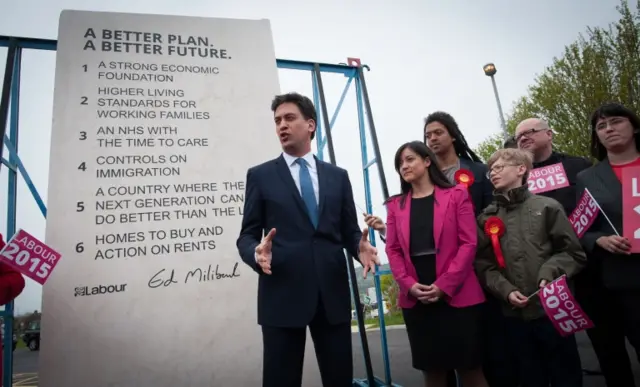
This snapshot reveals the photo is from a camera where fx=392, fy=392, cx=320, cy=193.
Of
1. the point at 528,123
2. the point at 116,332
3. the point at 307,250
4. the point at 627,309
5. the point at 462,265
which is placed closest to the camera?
the point at 307,250

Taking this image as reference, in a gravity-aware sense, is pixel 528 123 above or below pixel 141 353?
above

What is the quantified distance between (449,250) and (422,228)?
6.7 inches

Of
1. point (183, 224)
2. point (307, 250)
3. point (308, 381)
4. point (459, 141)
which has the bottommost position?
point (308, 381)

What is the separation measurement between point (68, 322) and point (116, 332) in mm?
284

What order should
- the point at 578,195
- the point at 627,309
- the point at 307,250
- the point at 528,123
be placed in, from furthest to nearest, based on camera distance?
1. the point at 528,123
2. the point at 578,195
3. the point at 627,309
4. the point at 307,250

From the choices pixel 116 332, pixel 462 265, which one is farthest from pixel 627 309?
pixel 116 332

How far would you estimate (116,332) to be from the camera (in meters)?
2.53

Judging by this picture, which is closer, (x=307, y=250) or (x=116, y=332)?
(x=307, y=250)

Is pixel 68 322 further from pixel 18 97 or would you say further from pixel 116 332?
pixel 18 97

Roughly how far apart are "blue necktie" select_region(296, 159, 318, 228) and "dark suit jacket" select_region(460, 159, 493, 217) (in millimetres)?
1184

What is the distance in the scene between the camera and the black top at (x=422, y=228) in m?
1.97

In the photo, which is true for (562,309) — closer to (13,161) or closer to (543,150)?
(543,150)

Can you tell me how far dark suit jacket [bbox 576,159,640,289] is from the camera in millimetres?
1956

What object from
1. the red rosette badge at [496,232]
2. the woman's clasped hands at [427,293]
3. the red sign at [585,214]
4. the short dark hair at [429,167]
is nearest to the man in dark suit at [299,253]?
the woman's clasped hands at [427,293]
